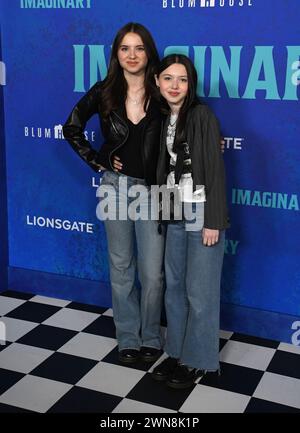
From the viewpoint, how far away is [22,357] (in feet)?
8.45

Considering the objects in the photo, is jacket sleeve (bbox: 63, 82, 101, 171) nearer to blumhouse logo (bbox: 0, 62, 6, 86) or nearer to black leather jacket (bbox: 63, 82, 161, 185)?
black leather jacket (bbox: 63, 82, 161, 185)

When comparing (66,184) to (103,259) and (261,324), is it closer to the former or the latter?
(103,259)

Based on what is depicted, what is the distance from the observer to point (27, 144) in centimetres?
319

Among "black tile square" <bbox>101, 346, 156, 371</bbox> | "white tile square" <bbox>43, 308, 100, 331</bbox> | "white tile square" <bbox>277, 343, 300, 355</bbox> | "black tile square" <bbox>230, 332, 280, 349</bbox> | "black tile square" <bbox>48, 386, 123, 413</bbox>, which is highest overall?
"white tile square" <bbox>43, 308, 100, 331</bbox>

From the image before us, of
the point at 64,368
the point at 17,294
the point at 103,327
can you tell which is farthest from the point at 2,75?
the point at 64,368

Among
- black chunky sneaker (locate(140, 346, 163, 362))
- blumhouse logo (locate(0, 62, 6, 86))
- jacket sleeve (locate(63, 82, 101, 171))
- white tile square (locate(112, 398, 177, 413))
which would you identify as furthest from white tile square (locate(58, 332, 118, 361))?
blumhouse logo (locate(0, 62, 6, 86))

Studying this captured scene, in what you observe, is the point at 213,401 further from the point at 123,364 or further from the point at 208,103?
the point at 208,103

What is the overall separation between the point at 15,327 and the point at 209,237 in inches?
46.7

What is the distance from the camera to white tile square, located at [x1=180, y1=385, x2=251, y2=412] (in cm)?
220

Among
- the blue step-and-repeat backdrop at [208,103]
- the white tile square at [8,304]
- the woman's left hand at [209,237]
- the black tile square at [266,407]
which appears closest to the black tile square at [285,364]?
the blue step-and-repeat backdrop at [208,103]

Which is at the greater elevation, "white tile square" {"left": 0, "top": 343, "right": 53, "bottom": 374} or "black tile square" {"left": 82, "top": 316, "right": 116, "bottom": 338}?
"black tile square" {"left": 82, "top": 316, "right": 116, "bottom": 338}

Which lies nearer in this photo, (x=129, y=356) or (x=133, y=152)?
(x=133, y=152)

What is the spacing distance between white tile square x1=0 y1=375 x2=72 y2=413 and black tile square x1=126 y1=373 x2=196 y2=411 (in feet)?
0.90

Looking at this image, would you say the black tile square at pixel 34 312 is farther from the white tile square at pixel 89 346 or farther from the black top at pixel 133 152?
the black top at pixel 133 152
